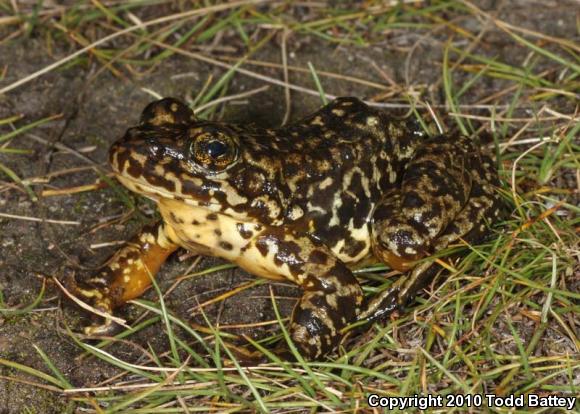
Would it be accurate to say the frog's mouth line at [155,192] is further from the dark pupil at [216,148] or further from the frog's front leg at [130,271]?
the frog's front leg at [130,271]

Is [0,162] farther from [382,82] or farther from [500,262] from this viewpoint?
[500,262]

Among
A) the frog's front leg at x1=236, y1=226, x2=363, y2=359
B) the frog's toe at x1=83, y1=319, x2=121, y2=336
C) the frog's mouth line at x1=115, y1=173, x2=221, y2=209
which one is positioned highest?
the frog's mouth line at x1=115, y1=173, x2=221, y2=209

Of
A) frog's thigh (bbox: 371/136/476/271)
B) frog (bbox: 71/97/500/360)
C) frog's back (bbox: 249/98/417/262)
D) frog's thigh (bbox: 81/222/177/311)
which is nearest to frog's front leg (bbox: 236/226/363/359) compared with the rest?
frog (bbox: 71/97/500/360)

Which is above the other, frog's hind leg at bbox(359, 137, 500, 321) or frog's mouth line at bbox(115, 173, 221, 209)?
frog's mouth line at bbox(115, 173, 221, 209)

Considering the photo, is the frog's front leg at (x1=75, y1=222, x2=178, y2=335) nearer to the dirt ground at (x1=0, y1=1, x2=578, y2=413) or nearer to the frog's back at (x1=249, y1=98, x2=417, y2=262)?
the dirt ground at (x1=0, y1=1, x2=578, y2=413)

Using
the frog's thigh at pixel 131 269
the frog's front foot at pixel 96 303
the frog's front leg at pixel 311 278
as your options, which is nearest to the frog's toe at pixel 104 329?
the frog's front foot at pixel 96 303

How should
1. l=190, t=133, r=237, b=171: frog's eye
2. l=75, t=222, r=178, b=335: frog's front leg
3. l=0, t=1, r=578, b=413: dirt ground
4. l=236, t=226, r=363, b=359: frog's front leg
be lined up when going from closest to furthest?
l=190, t=133, r=237, b=171: frog's eye → l=236, t=226, r=363, b=359: frog's front leg → l=0, t=1, r=578, b=413: dirt ground → l=75, t=222, r=178, b=335: frog's front leg
